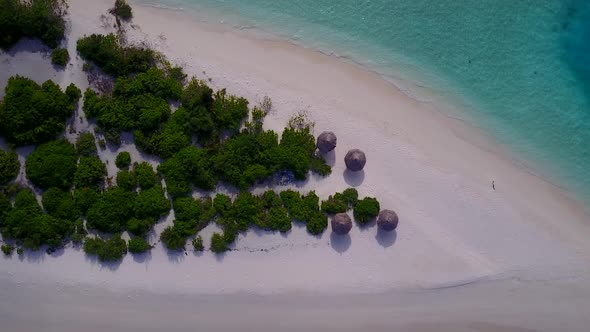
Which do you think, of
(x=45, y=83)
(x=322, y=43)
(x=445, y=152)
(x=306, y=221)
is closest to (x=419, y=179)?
(x=445, y=152)

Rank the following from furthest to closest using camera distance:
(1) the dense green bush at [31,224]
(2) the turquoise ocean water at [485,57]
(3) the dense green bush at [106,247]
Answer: (2) the turquoise ocean water at [485,57] → (3) the dense green bush at [106,247] → (1) the dense green bush at [31,224]

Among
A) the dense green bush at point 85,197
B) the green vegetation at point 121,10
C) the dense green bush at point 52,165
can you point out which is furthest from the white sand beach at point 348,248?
the dense green bush at point 85,197

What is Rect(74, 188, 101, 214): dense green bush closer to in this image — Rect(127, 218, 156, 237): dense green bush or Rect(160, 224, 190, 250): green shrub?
Rect(127, 218, 156, 237): dense green bush

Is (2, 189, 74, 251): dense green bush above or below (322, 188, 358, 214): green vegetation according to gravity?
below

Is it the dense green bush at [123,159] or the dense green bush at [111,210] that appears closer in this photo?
the dense green bush at [111,210]

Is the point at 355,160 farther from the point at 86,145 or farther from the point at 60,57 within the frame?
the point at 60,57

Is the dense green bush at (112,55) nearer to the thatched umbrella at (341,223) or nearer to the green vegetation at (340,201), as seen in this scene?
the green vegetation at (340,201)

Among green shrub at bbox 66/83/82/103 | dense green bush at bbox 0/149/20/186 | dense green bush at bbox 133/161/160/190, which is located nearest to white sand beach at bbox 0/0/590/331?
green shrub at bbox 66/83/82/103
